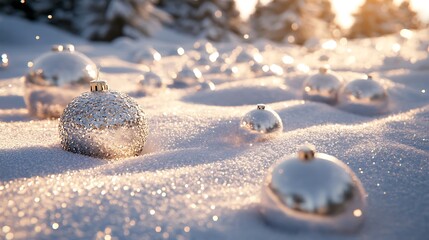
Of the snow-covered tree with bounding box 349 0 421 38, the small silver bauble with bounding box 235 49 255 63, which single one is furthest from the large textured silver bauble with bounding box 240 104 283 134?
the snow-covered tree with bounding box 349 0 421 38

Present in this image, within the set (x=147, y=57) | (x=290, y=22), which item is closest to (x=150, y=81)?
(x=147, y=57)

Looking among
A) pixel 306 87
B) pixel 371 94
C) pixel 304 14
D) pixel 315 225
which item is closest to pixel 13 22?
pixel 306 87

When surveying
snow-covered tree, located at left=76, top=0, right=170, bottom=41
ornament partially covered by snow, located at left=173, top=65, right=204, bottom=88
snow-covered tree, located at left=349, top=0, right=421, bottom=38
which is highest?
snow-covered tree, located at left=349, top=0, right=421, bottom=38

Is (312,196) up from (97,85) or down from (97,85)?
down

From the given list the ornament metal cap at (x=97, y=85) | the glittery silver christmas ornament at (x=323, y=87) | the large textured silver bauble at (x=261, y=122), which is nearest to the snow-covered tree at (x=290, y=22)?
the glittery silver christmas ornament at (x=323, y=87)

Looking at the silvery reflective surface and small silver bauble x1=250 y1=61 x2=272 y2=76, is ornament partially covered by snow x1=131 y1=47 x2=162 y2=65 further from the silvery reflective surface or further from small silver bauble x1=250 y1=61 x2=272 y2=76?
the silvery reflective surface

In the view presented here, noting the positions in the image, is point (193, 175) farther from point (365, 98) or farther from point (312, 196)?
point (365, 98)
